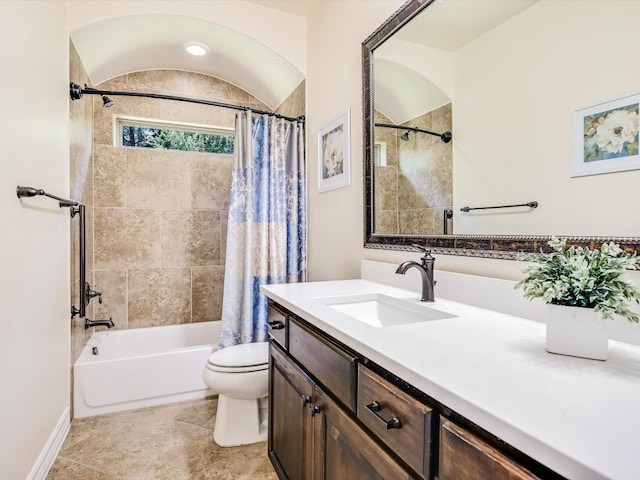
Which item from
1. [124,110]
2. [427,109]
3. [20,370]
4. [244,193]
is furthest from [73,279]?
[427,109]

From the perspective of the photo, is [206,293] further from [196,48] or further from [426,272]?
A: [426,272]

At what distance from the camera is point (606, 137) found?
0.89m

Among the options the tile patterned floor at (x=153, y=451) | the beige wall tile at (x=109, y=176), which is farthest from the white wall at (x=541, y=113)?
the beige wall tile at (x=109, y=176)

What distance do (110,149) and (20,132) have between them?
1543 millimetres

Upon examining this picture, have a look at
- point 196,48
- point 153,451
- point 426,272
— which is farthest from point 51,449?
point 196,48

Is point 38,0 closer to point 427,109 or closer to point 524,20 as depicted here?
point 427,109

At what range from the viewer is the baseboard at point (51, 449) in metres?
1.59

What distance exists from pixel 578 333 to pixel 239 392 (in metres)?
1.64

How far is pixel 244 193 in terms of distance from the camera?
7.76ft

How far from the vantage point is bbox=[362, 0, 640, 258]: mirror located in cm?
90

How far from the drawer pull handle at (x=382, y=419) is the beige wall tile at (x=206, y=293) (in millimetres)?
2574

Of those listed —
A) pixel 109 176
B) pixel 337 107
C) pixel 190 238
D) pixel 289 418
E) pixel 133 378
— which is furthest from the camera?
pixel 190 238

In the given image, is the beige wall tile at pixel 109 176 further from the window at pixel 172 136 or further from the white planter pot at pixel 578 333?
the white planter pot at pixel 578 333

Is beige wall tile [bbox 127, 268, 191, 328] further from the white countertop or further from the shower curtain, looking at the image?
the white countertop
